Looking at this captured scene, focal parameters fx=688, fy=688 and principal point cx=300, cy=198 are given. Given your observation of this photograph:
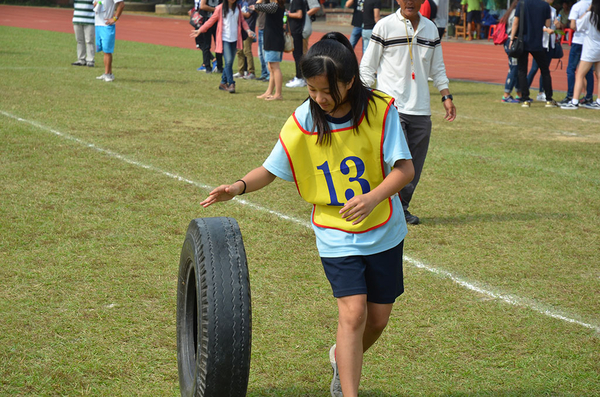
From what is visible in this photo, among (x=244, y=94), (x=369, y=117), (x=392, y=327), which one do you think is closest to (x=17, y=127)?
(x=244, y=94)

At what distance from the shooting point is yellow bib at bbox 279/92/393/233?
9.91ft

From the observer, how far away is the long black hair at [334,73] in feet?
9.52

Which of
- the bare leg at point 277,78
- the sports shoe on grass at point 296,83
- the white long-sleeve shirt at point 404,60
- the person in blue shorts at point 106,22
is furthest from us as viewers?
the sports shoe on grass at point 296,83

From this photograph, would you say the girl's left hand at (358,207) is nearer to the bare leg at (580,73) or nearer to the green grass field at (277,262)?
the green grass field at (277,262)

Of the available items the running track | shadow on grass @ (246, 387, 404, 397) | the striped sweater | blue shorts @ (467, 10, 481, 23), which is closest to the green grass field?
shadow on grass @ (246, 387, 404, 397)

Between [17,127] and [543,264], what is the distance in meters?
7.21

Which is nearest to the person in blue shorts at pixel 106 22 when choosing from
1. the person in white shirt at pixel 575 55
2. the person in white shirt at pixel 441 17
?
the person in white shirt at pixel 441 17

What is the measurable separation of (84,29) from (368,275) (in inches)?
577

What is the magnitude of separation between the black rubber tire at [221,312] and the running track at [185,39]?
12.7m

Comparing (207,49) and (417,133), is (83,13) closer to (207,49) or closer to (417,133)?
(207,49)

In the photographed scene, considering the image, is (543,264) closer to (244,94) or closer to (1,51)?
(244,94)

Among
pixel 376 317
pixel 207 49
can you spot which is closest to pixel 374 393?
pixel 376 317

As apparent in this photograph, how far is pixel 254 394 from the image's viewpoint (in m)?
3.47

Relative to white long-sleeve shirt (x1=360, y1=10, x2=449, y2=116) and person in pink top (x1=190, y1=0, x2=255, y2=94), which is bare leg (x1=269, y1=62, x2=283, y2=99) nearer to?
person in pink top (x1=190, y1=0, x2=255, y2=94)
